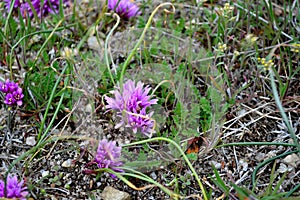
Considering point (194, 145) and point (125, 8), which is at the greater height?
point (125, 8)

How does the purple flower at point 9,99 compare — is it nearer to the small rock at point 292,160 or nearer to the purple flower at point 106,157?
the purple flower at point 106,157

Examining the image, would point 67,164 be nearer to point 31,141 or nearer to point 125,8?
point 31,141

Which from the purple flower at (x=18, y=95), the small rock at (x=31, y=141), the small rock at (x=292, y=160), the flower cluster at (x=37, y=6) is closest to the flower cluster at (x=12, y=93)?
the purple flower at (x=18, y=95)

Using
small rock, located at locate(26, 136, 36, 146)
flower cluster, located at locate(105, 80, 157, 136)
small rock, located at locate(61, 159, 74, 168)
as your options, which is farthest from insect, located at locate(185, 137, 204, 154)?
small rock, located at locate(26, 136, 36, 146)

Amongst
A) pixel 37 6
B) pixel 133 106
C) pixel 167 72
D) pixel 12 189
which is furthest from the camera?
pixel 37 6

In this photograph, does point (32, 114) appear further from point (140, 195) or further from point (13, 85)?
point (140, 195)

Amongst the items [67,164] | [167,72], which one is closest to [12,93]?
[67,164]

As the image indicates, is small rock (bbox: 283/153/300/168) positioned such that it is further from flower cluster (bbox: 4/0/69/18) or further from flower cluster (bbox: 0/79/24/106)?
flower cluster (bbox: 4/0/69/18)

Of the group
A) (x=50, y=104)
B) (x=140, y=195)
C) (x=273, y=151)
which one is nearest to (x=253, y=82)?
(x=273, y=151)
